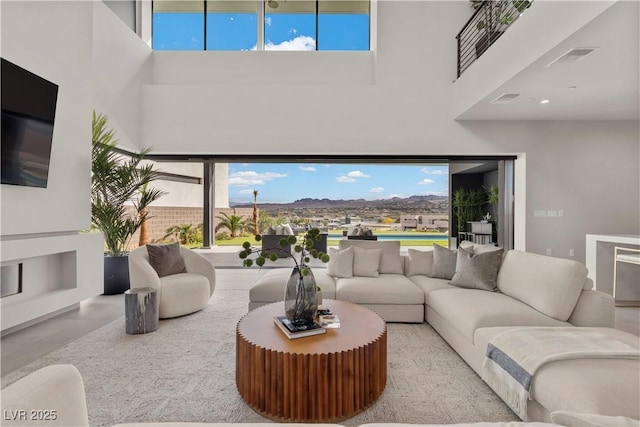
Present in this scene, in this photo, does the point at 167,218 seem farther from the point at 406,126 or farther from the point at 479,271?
the point at 479,271

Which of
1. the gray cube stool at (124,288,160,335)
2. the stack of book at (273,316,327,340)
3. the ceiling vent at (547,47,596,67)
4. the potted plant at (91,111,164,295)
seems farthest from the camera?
the potted plant at (91,111,164,295)

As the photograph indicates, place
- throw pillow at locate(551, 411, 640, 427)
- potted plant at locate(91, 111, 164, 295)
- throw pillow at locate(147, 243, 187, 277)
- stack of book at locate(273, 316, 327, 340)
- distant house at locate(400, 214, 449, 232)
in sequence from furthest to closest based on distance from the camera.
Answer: distant house at locate(400, 214, 449, 232), potted plant at locate(91, 111, 164, 295), throw pillow at locate(147, 243, 187, 277), stack of book at locate(273, 316, 327, 340), throw pillow at locate(551, 411, 640, 427)

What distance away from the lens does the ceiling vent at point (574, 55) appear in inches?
113

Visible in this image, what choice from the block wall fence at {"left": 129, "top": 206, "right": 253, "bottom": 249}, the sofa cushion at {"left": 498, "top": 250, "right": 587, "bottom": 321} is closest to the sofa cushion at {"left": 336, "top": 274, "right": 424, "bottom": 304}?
the sofa cushion at {"left": 498, "top": 250, "right": 587, "bottom": 321}

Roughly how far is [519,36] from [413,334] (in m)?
3.39

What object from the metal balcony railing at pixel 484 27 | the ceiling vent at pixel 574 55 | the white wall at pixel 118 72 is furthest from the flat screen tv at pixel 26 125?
the metal balcony railing at pixel 484 27

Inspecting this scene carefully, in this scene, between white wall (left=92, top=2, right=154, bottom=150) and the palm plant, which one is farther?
white wall (left=92, top=2, right=154, bottom=150)

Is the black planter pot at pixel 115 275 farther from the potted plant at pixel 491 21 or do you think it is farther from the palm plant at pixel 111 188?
the potted plant at pixel 491 21

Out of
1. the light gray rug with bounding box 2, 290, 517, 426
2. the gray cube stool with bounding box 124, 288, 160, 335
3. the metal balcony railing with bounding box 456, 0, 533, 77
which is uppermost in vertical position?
the metal balcony railing with bounding box 456, 0, 533, 77

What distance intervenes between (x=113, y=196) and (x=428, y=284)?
4.33 metres

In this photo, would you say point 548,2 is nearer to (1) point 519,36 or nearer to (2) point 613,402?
(1) point 519,36

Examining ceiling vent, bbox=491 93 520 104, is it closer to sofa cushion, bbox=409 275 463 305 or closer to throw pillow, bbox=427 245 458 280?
throw pillow, bbox=427 245 458 280

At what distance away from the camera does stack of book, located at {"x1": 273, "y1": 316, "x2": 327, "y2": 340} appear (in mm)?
2059

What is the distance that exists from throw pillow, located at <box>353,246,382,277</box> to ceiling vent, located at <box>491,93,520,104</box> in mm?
2659
